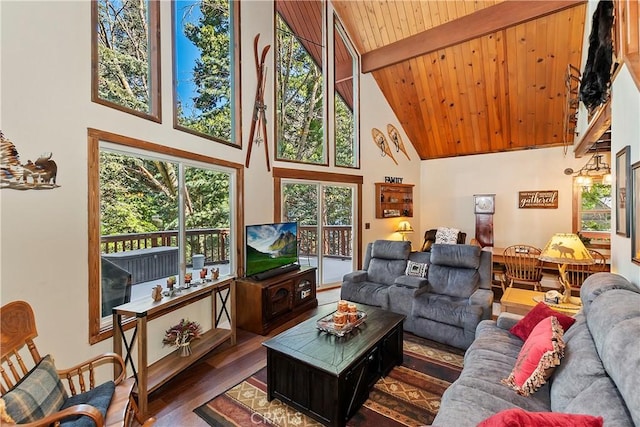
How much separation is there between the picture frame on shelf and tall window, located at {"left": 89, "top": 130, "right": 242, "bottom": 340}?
3.83 metres

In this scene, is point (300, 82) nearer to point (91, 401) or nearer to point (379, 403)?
point (379, 403)

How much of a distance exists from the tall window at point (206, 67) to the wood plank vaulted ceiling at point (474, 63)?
2.98 metres

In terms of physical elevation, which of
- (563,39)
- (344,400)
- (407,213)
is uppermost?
(563,39)

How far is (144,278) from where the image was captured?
283 centimetres

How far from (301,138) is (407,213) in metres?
3.39

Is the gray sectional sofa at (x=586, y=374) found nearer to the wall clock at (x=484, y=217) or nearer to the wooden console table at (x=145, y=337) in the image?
the wooden console table at (x=145, y=337)

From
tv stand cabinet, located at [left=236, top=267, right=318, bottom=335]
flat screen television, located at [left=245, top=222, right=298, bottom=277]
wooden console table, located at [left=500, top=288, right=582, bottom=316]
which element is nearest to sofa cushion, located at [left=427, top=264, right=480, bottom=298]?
wooden console table, located at [left=500, top=288, right=582, bottom=316]

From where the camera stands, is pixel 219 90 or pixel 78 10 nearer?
pixel 78 10

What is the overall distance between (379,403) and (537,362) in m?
1.18

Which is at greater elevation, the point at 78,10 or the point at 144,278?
the point at 78,10

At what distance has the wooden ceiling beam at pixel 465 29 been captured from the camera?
425 cm

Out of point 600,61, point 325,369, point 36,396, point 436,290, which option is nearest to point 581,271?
point 436,290

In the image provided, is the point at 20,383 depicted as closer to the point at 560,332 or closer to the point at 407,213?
the point at 560,332

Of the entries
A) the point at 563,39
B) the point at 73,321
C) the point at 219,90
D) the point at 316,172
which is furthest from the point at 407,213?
the point at 73,321
